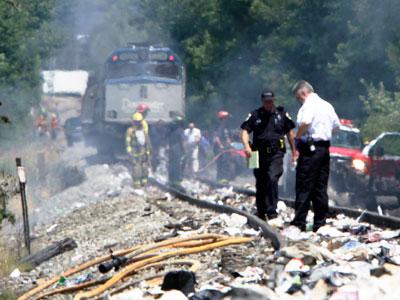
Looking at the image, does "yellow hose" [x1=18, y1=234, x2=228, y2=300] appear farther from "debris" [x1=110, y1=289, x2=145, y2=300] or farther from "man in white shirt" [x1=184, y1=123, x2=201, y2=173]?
"man in white shirt" [x1=184, y1=123, x2=201, y2=173]

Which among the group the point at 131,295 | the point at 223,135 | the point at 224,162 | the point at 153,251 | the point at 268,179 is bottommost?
the point at 224,162

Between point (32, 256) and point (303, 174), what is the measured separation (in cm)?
529

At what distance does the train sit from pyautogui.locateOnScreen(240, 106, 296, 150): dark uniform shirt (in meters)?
19.0

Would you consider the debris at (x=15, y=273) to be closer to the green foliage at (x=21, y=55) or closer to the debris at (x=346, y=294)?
the debris at (x=346, y=294)

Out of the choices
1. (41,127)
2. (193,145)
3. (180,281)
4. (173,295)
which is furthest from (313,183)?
(41,127)

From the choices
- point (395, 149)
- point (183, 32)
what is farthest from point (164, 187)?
point (183, 32)

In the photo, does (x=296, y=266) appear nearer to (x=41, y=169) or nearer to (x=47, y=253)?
(x=47, y=253)

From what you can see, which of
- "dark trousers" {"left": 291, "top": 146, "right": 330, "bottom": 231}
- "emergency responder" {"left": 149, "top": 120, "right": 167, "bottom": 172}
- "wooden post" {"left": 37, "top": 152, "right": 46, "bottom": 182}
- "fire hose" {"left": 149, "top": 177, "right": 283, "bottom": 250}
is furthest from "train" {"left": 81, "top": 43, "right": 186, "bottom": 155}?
"dark trousers" {"left": 291, "top": 146, "right": 330, "bottom": 231}

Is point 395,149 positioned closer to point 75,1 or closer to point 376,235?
point 376,235

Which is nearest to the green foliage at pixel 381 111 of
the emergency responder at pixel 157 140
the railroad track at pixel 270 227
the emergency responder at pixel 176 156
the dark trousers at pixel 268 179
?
the emergency responder at pixel 176 156

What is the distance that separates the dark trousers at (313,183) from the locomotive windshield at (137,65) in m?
21.4

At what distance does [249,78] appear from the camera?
41.7 m

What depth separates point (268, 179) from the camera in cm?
1389

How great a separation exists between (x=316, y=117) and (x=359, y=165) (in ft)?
31.3
